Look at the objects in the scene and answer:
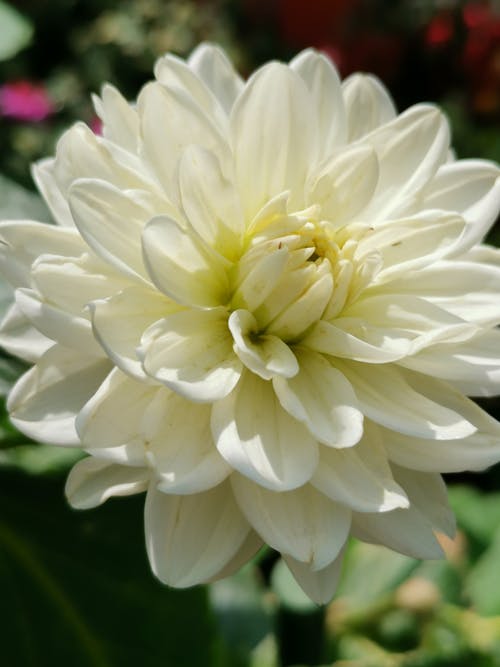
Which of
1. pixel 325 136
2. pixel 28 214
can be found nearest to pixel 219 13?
pixel 28 214

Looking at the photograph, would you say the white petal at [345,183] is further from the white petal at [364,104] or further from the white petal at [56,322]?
the white petal at [56,322]

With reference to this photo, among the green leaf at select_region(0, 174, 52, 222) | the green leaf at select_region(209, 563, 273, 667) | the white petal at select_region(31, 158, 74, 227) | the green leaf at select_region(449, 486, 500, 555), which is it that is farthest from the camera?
the green leaf at select_region(449, 486, 500, 555)

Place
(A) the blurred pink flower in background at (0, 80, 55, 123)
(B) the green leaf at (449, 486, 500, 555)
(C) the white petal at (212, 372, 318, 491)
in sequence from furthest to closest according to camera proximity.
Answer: (A) the blurred pink flower in background at (0, 80, 55, 123) < (B) the green leaf at (449, 486, 500, 555) < (C) the white petal at (212, 372, 318, 491)

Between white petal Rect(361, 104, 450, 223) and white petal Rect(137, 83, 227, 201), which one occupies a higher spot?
white petal Rect(137, 83, 227, 201)

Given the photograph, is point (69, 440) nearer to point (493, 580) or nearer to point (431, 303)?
point (431, 303)

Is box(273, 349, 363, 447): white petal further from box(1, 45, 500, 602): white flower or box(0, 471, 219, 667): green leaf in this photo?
box(0, 471, 219, 667): green leaf

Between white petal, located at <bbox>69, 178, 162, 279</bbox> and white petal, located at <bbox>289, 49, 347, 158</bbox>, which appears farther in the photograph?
white petal, located at <bbox>289, 49, 347, 158</bbox>

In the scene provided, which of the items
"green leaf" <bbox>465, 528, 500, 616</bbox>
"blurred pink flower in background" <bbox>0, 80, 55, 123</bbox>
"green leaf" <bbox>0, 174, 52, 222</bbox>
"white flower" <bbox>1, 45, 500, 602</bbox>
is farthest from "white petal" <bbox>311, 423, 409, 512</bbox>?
"blurred pink flower in background" <bbox>0, 80, 55, 123</bbox>
